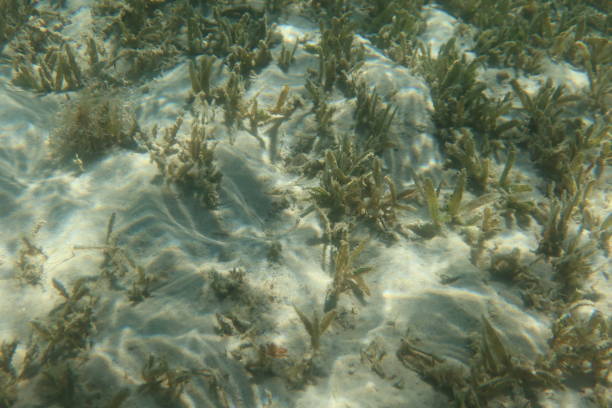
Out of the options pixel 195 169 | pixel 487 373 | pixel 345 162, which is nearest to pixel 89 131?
pixel 195 169

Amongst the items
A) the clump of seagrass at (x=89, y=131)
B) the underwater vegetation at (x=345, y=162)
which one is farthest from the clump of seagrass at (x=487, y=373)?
the clump of seagrass at (x=89, y=131)

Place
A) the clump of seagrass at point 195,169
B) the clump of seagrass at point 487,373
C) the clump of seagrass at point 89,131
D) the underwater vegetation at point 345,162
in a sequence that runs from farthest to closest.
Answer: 1. the clump of seagrass at point 89,131
2. the clump of seagrass at point 195,169
3. the underwater vegetation at point 345,162
4. the clump of seagrass at point 487,373

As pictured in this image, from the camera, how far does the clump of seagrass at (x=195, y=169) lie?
13.9ft

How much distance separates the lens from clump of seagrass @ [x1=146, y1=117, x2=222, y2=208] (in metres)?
4.24

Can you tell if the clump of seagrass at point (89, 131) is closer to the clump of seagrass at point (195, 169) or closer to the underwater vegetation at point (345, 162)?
the underwater vegetation at point (345, 162)

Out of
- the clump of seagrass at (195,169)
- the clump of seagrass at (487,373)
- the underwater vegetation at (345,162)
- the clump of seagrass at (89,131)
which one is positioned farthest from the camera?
the clump of seagrass at (89,131)

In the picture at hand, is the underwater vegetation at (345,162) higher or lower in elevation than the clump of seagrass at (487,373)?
higher

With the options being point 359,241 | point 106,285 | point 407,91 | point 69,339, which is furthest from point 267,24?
point 69,339

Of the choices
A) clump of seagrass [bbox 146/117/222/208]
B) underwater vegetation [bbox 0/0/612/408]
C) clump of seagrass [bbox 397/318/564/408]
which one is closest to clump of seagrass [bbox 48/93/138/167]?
underwater vegetation [bbox 0/0/612/408]

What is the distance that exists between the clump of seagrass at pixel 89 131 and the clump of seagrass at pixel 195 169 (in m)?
0.57

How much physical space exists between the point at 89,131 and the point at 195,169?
1.43 m

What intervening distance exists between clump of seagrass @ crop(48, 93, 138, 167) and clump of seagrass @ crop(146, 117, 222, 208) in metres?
0.57

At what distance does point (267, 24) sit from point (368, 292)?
4.70 m

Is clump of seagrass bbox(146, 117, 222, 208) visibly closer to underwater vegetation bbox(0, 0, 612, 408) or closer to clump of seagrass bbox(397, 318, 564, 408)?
underwater vegetation bbox(0, 0, 612, 408)
